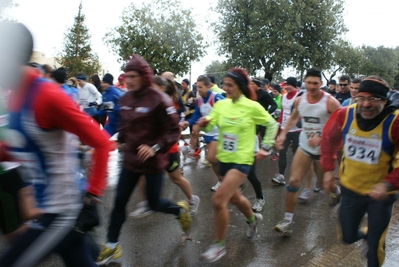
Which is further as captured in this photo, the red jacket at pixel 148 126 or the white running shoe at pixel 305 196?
the white running shoe at pixel 305 196

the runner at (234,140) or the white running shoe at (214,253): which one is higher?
the runner at (234,140)

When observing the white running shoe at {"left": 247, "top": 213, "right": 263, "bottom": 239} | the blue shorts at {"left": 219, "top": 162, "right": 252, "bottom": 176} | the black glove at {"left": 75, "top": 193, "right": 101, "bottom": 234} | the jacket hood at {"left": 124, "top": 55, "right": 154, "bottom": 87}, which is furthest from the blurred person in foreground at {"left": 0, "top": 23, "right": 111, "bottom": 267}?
the white running shoe at {"left": 247, "top": 213, "right": 263, "bottom": 239}

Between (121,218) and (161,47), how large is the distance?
→ 31198 millimetres

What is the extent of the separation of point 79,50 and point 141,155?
40065 mm

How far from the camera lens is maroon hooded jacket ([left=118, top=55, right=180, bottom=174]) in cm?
369

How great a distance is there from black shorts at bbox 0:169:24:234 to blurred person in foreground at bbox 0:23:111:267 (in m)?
0.70

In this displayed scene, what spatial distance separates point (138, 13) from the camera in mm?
34500

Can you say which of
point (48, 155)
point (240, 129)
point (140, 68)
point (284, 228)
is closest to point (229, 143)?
point (240, 129)

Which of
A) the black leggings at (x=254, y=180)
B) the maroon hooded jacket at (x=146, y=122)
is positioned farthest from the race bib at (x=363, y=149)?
the black leggings at (x=254, y=180)

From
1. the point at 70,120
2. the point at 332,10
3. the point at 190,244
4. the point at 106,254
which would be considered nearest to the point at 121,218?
the point at 106,254

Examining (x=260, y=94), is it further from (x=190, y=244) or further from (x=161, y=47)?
(x=161, y=47)

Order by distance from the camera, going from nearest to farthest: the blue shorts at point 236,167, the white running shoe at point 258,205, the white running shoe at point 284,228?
the blue shorts at point 236,167 → the white running shoe at point 284,228 → the white running shoe at point 258,205

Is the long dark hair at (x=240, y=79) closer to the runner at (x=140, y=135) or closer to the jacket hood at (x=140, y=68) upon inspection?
the runner at (x=140, y=135)

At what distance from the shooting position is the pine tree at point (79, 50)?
39.1 m
